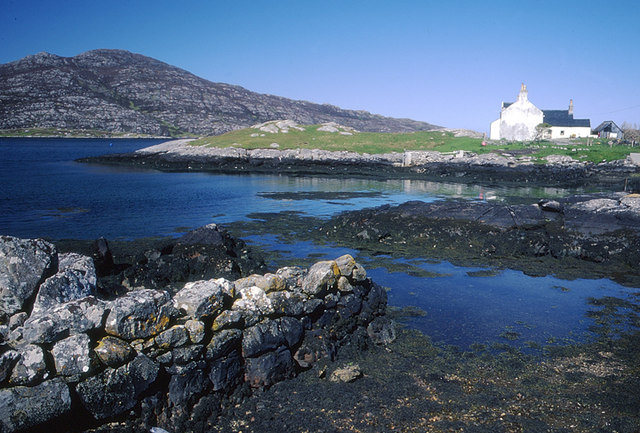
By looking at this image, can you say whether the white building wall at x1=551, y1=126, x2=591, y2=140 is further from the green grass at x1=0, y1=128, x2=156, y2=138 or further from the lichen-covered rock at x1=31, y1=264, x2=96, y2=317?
the green grass at x1=0, y1=128, x2=156, y2=138

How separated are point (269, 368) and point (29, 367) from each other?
12.9 ft

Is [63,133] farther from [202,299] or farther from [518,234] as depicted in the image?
[202,299]

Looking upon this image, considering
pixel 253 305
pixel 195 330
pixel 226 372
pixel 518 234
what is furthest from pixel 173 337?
pixel 518 234

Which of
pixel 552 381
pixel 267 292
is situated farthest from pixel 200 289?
pixel 552 381

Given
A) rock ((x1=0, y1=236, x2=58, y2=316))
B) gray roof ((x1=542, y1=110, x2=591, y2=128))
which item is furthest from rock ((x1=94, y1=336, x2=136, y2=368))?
A: gray roof ((x1=542, y1=110, x2=591, y2=128))

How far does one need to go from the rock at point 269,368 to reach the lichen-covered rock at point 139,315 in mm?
1909

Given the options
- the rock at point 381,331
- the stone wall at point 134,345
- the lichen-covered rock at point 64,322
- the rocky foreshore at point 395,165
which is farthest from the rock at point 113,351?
the rocky foreshore at point 395,165

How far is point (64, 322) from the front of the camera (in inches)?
257

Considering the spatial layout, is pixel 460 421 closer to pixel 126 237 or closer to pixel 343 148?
pixel 126 237

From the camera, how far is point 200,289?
26.6 feet

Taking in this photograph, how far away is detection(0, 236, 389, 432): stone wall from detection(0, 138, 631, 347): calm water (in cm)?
448

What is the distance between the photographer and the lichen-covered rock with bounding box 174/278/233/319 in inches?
305

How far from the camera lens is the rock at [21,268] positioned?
714 cm

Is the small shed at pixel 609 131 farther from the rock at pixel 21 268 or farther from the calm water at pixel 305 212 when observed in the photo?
the rock at pixel 21 268
